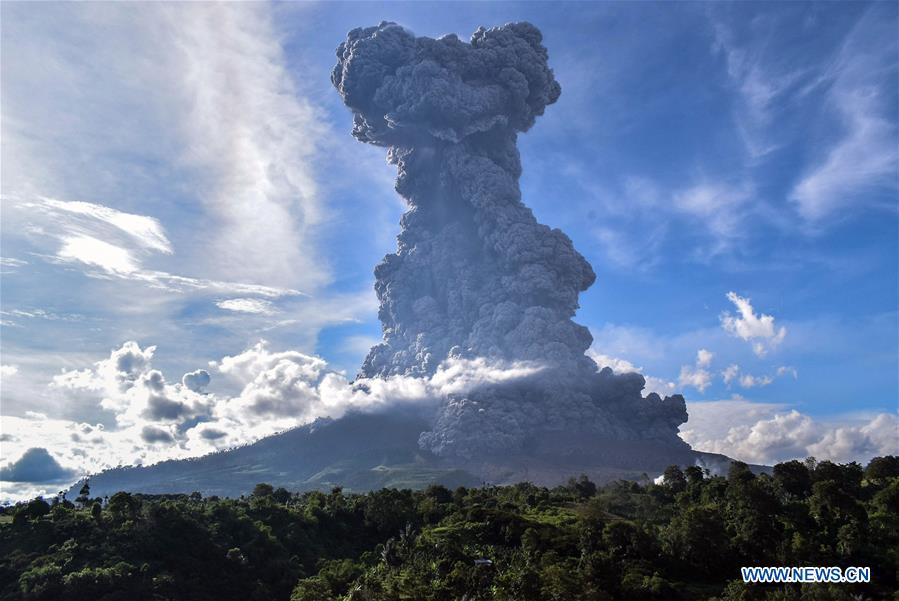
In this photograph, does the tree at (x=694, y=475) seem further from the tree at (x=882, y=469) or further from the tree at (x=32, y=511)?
the tree at (x=32, y=511)

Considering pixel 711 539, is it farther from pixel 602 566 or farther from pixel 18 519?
pixel 18 519

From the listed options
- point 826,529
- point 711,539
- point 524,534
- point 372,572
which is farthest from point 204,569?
point 826,529

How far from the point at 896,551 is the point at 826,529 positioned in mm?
8475

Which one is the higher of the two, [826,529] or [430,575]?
[826,529]

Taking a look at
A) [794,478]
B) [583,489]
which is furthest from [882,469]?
[583,489]

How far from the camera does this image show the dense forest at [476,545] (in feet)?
208

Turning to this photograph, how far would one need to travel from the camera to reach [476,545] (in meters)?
82.2

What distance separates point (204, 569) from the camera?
89188mm

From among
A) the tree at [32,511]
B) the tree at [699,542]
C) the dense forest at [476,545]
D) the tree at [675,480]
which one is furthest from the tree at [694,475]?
the tree at [32,511]

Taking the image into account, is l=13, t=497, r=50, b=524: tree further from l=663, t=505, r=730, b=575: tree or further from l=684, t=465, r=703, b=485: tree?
l=684, t=465, r=703, b=485: tree

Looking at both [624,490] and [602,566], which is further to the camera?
[624,490]

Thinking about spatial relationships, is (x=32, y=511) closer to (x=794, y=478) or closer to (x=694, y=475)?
(x=694, y=475)

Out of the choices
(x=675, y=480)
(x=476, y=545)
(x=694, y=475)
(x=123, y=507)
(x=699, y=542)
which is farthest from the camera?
(x=675, y=480)

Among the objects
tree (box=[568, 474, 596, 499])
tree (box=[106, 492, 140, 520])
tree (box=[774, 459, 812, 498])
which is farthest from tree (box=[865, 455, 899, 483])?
tree (box=[106, 492, 140, 520])
